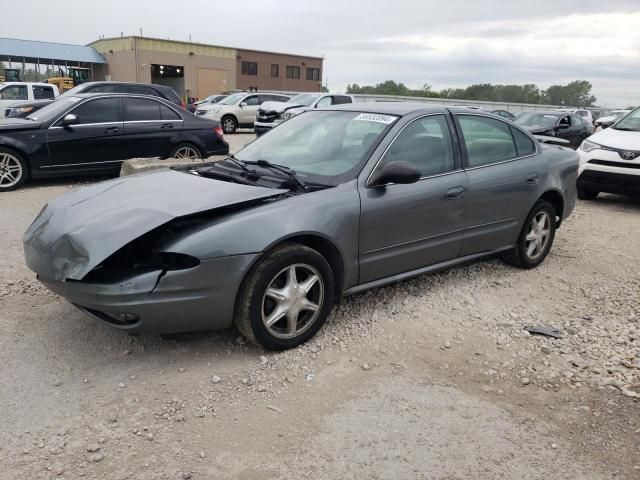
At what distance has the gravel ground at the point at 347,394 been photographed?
8.50 ft

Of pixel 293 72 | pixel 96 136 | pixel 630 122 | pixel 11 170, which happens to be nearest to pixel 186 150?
pixel 96 136

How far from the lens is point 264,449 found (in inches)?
105

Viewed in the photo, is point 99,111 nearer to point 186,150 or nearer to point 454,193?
point 186,150

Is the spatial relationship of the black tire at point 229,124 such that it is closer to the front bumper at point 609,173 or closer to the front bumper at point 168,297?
the front bumper at point 609,173

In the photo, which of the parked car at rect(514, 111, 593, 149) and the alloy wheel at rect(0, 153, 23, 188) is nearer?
the alloy wheel at rect(0, 153, 23, 188)

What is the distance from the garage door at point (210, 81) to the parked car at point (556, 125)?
136 ft

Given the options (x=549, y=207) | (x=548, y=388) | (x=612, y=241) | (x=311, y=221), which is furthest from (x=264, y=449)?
(x=612, y=241)

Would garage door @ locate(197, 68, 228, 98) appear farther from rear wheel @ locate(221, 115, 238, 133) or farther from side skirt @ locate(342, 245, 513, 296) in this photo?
side skirt @ locate(342, 245, 513, 296)

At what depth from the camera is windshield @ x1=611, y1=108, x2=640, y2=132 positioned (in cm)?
917

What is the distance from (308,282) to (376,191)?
0.87m

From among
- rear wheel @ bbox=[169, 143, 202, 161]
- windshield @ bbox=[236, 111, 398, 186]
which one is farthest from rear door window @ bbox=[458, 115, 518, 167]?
rear wheel @ bbox=[169, 143, 202, 161]

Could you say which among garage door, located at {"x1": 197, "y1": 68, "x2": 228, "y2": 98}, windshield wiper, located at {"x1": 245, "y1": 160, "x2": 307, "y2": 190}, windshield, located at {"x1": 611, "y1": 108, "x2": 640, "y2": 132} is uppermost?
garage door, located at {"x1": 197, "y1": 68, "x2": 228, "y2": 98}

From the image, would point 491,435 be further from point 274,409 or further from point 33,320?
point 33,320

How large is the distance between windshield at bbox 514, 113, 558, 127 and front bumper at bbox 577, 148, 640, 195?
7339 millimetres
